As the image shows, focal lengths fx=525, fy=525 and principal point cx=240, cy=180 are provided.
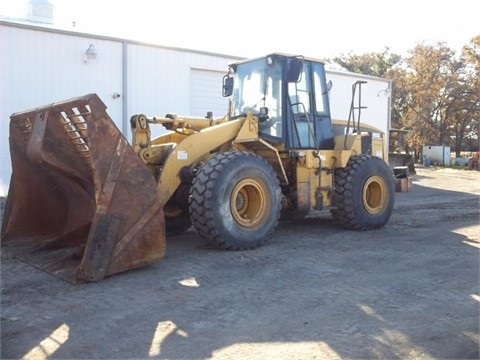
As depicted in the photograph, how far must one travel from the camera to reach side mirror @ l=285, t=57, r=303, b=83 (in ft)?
23.9

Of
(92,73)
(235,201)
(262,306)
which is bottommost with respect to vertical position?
(262,306)

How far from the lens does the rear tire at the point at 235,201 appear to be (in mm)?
6070

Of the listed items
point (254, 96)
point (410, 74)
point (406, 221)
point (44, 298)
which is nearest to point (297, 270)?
point (44, 298)

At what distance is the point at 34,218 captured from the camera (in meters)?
6.46

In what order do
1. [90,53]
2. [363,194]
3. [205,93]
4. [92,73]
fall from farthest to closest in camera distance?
[205,93] → [92,73] → [90,53] → [363,194]

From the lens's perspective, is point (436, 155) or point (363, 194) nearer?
point (363, 194)

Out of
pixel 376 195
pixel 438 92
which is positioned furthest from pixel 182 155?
pixel 438 92

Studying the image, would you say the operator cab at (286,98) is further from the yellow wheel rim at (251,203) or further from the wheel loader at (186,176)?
the yellow wheel rim at (251,203)

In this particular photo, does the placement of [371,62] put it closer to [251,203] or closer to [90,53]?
[90,53]

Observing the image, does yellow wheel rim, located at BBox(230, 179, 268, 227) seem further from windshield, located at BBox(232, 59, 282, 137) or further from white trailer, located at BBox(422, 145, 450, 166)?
white trailer, located at BBox(422, 145, 450, 166)

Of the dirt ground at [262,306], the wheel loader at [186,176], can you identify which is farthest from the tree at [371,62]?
the dirt ground at [262,306]

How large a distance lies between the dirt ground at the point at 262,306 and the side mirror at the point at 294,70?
2.30 m

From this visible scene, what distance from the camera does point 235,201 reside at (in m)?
6.48

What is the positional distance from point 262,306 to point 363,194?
405cm
